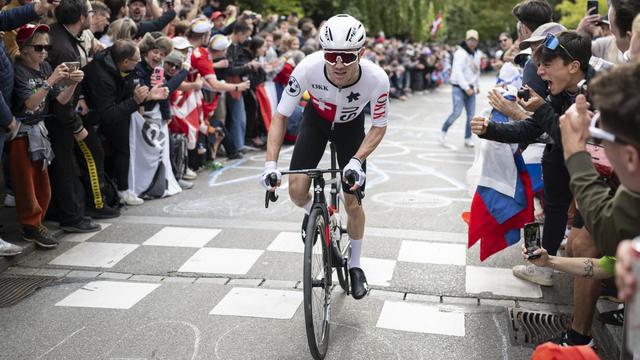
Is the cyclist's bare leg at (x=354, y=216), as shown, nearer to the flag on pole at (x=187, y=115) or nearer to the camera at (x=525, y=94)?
the camera at (x=525, y=94)

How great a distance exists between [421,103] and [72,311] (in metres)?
17.8

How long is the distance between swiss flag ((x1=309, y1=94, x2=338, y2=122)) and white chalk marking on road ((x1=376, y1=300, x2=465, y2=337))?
1.43 metres

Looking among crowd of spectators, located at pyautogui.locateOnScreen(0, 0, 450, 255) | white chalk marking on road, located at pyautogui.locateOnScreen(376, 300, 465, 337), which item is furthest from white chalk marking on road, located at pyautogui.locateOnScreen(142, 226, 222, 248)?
white chalk marking on road, located at pyautogui.locateOnScreen(376, 300, 465, 337)

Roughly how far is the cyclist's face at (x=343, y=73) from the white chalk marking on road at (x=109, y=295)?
2.16 m

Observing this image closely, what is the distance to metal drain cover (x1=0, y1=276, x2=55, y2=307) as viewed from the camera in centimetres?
507

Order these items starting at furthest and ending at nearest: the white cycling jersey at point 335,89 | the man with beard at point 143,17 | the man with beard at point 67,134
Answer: the man with beard at point 143,17 < the man with beard at point 67,134 < the white cycling jersey at point 335,89

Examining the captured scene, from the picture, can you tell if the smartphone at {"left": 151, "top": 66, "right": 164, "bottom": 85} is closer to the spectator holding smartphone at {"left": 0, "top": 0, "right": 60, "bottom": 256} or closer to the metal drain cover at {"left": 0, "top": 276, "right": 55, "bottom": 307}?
the spectator holding smartphone at {"left": 0, "top": 0, "right": 60, "bottom": 256}

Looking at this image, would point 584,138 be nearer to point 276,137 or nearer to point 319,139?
point 276,137

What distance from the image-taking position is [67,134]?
662 cm

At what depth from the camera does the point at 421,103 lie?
21609 mm

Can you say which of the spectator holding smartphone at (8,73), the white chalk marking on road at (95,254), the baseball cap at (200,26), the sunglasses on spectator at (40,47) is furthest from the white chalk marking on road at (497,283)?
the baseball cap at (200,26)

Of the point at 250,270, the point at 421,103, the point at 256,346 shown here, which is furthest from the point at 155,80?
the point at 421,103

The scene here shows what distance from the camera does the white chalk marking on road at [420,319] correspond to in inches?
180

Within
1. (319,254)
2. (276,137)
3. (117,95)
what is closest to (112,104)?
(117,95)
